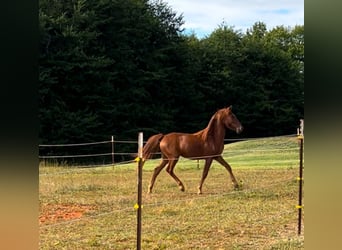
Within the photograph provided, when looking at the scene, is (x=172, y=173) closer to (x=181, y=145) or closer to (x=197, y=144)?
(x=181, y=145)

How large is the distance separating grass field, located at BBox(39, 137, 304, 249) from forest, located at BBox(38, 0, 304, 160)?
0.92 metres

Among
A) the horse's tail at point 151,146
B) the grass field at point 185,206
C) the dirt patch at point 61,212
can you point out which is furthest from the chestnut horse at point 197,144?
the dirt patch at point 61,212

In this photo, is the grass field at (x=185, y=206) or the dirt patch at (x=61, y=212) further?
the dirt patch at (x=61, y=212)

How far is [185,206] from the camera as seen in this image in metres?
4.89

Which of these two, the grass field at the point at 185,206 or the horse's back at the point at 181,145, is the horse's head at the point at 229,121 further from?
the grass field at the point at 185,206

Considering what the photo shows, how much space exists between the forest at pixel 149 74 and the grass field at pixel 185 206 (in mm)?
918

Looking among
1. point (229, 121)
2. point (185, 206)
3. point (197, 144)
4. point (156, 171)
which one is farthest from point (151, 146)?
point (185, 206)

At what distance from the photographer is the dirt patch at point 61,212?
4.29m

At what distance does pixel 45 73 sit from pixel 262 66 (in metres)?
4.00

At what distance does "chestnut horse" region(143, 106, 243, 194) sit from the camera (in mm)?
5852

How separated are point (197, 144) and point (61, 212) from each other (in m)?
2.14

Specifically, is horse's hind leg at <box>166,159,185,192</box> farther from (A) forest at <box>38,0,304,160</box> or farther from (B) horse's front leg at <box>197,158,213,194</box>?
(A) forest at <box>38,0,304,160</box>
